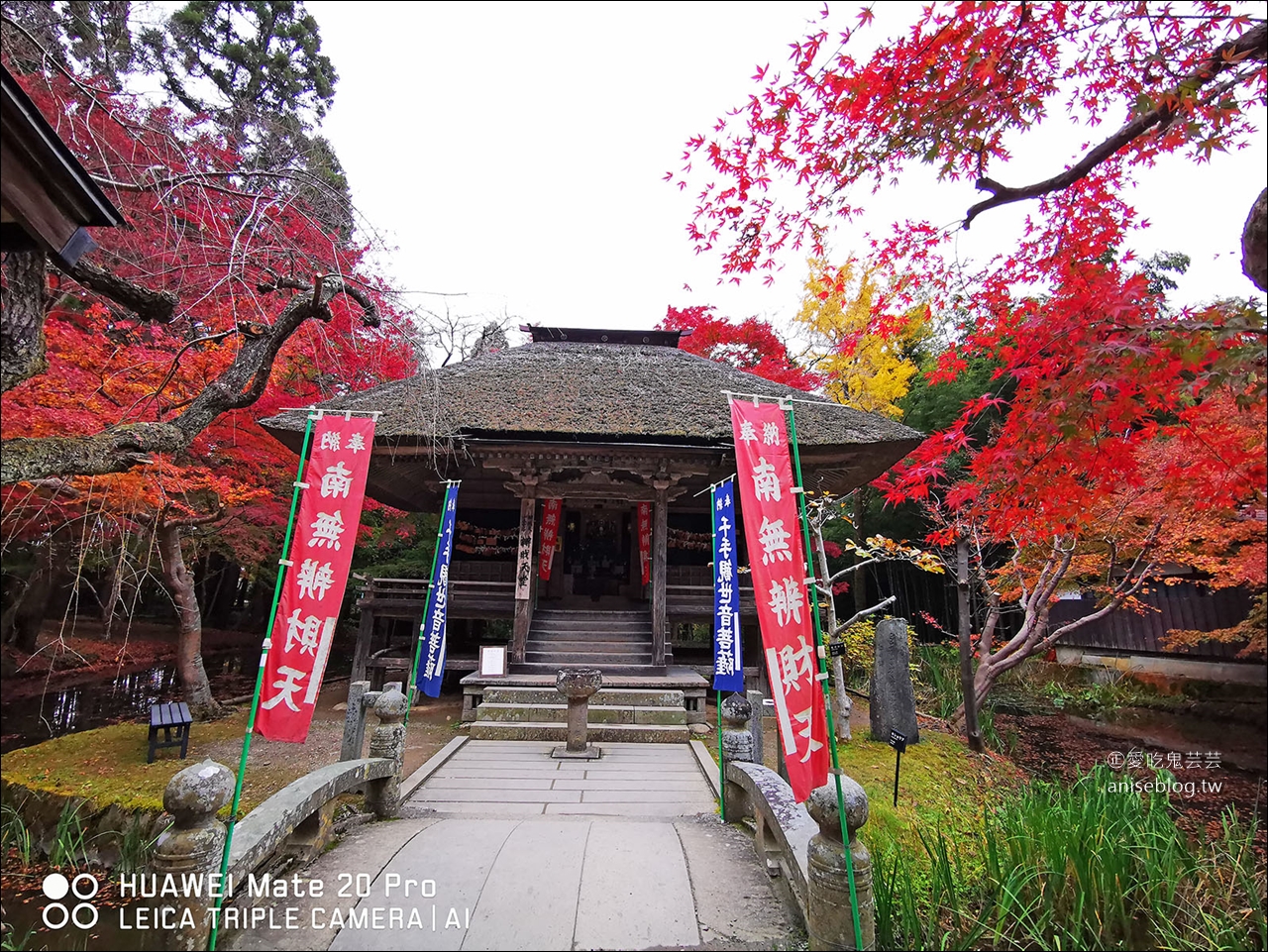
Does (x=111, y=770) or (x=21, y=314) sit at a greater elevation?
(x=21, y=314)

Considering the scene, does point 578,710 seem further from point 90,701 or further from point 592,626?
point 90,701

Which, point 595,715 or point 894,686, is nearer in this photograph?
point 595,715

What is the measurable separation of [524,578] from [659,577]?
223 centimetres

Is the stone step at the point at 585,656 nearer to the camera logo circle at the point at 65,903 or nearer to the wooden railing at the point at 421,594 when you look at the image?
the wooden railing at the point at 421,594

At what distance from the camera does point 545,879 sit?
3.43 m

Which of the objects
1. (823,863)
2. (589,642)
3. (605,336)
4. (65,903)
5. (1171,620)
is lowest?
(65,903)

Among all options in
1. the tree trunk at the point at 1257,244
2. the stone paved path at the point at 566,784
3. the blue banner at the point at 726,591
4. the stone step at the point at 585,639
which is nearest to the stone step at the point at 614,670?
the stone step at the point at 585,639

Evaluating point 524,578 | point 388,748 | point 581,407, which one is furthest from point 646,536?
point 388,748

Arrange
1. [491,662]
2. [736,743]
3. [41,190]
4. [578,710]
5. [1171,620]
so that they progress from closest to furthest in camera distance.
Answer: [41,190] < [736,743] < [578,710] < [491,662] < [1171,620]

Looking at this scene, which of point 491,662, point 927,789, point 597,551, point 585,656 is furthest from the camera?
point 597,551

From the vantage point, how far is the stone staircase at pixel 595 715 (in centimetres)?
723

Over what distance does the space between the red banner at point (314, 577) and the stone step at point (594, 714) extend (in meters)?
4.00

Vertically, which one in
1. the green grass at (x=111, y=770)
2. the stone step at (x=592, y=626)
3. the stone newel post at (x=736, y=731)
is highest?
the stone step at (x=592, y=626)

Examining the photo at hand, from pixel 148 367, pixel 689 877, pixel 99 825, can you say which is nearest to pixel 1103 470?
pixel 689 877
